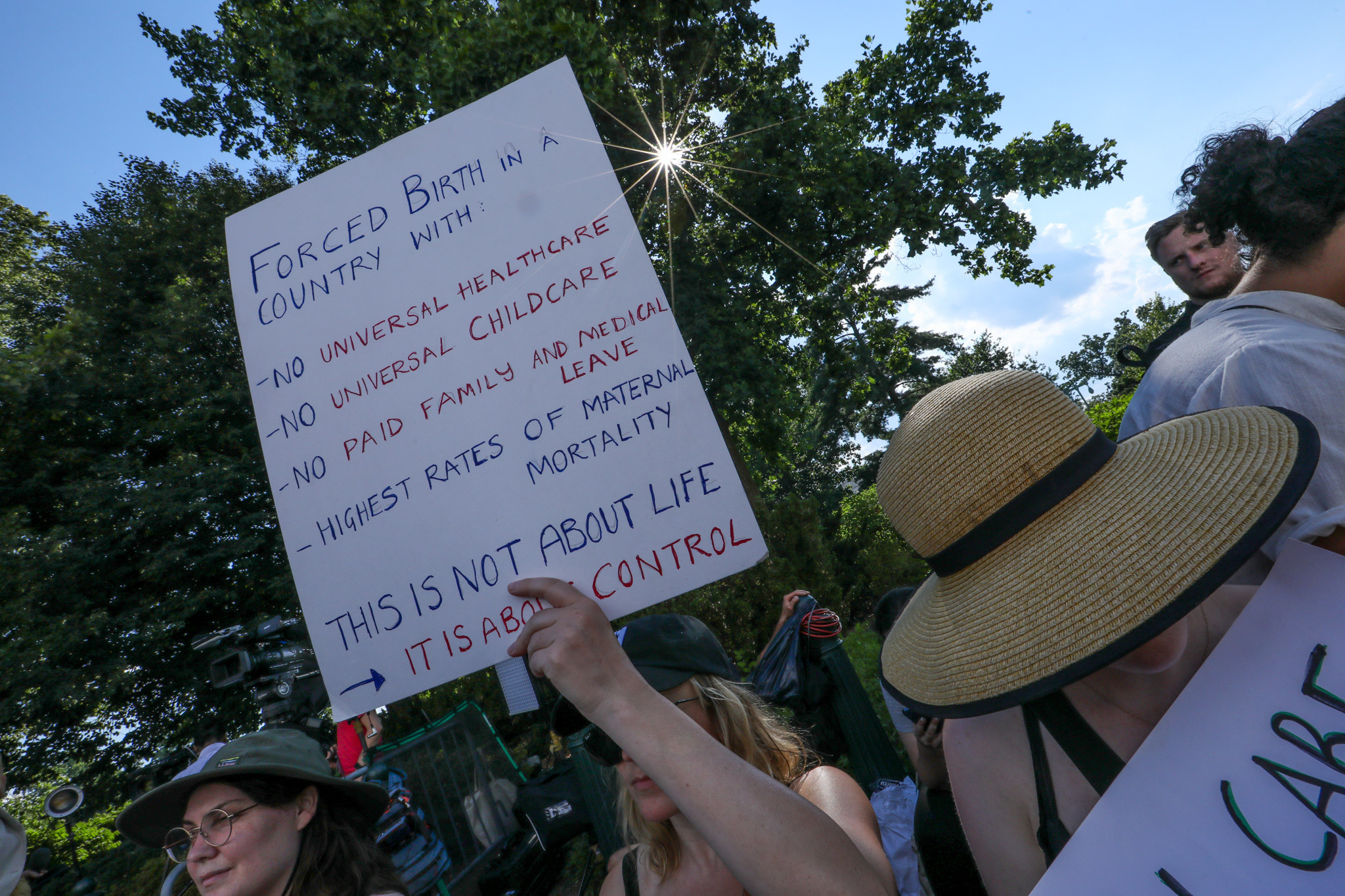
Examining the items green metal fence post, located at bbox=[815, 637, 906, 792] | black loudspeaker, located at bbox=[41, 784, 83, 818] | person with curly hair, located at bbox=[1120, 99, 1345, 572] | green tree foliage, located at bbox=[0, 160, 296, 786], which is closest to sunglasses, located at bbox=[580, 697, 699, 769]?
person with curly hair, located at bbox=[1120, 99, 1345, 572]

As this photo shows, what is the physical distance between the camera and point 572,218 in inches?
54.6

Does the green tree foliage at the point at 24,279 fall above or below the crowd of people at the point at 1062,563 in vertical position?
above

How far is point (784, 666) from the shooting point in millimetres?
3764

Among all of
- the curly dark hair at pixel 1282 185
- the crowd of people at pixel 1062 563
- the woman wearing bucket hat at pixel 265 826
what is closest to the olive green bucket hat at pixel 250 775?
the woman wearing bucket hat at pixel 265 826

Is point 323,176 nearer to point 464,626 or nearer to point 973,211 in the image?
point 464,626

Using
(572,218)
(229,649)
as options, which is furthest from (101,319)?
(572,218)

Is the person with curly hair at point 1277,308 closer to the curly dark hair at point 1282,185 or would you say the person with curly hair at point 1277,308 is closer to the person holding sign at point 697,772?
the curly dark hair at point 1282,185

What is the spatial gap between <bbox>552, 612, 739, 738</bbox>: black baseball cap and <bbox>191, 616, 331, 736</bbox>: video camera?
257 cm

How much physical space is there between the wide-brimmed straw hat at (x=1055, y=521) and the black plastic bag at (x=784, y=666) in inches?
104

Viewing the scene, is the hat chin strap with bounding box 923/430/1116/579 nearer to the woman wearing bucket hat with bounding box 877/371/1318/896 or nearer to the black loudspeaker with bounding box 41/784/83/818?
the woman wearing bucket hat with bounding box 877/371/1318/896

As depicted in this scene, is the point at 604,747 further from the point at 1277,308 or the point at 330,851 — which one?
the point at 1277,308

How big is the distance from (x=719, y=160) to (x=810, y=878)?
9.54m

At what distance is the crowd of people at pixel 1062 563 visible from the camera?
93cm

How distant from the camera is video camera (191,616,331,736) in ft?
12.0
